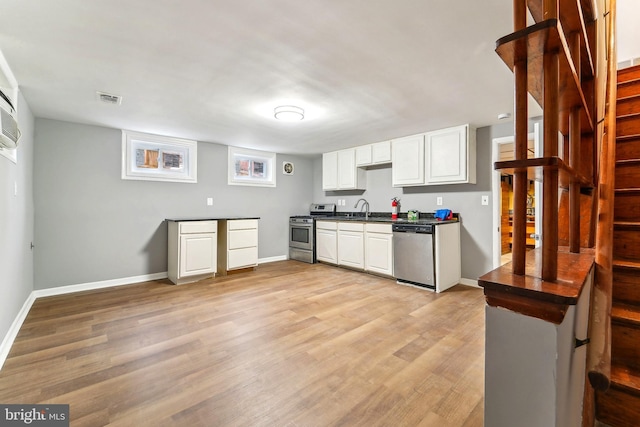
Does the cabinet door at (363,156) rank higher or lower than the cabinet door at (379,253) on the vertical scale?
higher

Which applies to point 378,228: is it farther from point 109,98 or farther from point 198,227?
point 109,98

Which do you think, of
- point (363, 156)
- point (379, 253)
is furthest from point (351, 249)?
point (363, 156)

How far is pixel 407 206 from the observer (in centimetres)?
478

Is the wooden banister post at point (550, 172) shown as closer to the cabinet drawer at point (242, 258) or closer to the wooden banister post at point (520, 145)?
the wooden banister post at point (520, 145)

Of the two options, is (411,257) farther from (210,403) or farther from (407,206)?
(210,403)

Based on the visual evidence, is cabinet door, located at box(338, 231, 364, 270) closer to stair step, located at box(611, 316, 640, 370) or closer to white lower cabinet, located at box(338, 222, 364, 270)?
white lower cabinet, located at box(338, 222, 364, 270)

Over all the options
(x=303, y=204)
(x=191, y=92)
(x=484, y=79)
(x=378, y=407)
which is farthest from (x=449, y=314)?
(x=303, y=204)

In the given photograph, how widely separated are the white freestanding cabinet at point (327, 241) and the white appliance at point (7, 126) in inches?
159

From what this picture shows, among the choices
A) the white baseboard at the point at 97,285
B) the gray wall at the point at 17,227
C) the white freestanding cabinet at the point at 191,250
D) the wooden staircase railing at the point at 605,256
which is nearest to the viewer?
the wooden staircase railing at the point at 605,256

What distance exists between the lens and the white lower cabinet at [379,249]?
14.1ft

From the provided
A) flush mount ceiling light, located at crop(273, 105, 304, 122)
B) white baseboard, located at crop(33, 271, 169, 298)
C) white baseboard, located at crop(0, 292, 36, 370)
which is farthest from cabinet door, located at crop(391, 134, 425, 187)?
white baseboard, located at crop(0, 292, 36, 370)

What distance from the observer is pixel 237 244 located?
4680mm

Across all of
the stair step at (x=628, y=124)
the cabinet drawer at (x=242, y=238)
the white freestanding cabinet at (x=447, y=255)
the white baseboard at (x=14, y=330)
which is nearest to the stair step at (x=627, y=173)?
the stair step at (x=628, y=124)

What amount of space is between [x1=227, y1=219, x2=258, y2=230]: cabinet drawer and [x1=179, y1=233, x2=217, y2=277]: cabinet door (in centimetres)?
33
